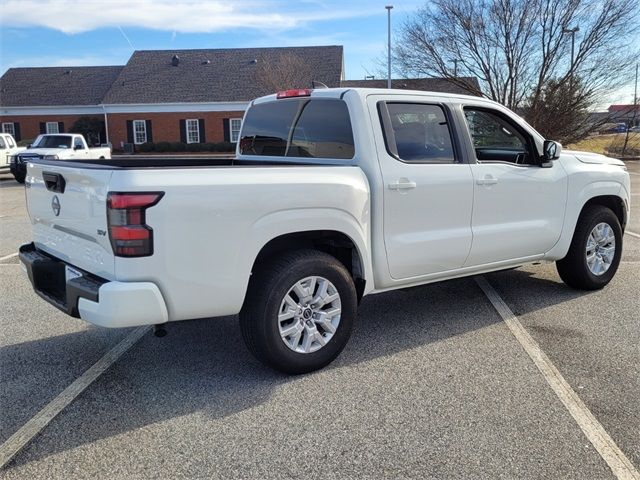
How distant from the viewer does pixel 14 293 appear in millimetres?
6059

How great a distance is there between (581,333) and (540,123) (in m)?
23.7

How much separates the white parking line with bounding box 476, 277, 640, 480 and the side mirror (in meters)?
Result: 1.44

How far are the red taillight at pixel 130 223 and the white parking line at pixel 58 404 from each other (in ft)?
3.38

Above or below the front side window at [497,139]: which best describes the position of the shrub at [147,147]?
below

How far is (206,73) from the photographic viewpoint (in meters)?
43.1

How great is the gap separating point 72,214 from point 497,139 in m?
3.74

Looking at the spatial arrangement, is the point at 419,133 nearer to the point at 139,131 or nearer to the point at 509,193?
the point at 509,193

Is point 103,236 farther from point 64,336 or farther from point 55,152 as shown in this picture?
point 55,152

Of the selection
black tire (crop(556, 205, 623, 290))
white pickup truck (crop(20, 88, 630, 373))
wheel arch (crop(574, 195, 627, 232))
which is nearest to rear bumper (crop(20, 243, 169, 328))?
white pickup truck (crop(20, 88, 630, 373))

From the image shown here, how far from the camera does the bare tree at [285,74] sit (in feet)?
122

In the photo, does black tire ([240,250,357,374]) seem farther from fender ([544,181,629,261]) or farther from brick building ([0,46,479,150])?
brick building ([0,46,479,150])

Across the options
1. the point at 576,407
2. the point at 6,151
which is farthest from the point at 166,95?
the point at 576,407

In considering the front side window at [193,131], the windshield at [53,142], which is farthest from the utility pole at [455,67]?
the front side window at [193,131]

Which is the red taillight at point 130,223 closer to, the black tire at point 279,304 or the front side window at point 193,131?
the black tire at point 279,304
